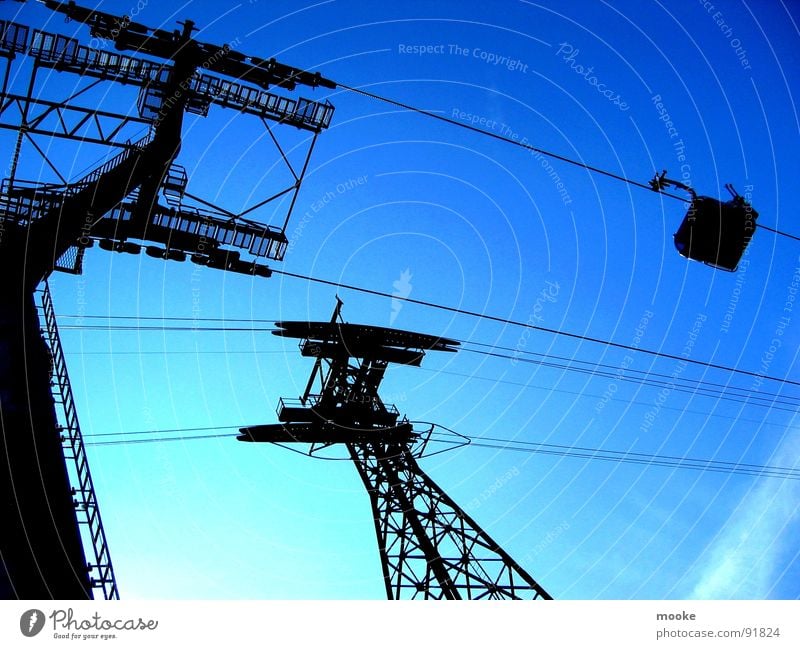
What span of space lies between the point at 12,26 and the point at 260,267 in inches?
267

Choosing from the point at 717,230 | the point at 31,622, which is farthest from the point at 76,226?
the point at 717,230

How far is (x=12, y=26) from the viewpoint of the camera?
417 inches

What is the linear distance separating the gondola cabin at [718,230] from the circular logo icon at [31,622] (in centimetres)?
1239

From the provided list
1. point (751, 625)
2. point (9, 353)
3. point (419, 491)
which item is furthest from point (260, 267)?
point (751, 625)

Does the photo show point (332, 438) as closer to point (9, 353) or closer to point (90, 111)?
point (9, 353)

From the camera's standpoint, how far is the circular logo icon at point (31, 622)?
5598mm

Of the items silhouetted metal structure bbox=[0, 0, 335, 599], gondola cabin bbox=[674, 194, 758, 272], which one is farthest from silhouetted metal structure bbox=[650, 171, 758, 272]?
silhouetted metal structure bbox=[0, 0, 335, 599]

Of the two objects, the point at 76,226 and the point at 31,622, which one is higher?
the point at 76,226

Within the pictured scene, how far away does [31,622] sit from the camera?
18.5 feet

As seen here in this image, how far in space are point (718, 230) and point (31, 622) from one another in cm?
1311

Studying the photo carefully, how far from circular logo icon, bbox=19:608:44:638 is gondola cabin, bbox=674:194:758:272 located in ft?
40.6

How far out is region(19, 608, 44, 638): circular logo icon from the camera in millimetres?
5598

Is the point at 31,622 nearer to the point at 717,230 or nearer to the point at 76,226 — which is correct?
the point at 76,226

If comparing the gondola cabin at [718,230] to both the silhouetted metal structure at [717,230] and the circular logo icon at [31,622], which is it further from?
the circular logo icon at [31,622]
